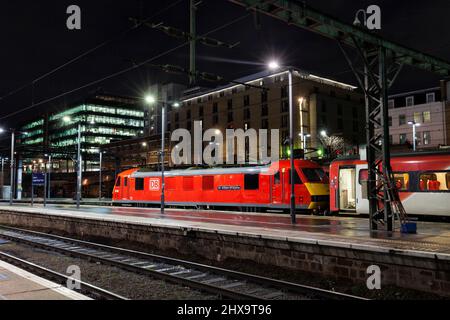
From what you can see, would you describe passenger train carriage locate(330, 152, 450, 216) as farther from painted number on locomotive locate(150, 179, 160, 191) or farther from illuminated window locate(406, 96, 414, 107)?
illuminated window locate(406, 96, 414, 107)

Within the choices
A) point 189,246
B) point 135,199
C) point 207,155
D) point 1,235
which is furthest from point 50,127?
point 189,246

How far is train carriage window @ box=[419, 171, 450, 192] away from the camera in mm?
18328

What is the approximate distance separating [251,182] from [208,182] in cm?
423

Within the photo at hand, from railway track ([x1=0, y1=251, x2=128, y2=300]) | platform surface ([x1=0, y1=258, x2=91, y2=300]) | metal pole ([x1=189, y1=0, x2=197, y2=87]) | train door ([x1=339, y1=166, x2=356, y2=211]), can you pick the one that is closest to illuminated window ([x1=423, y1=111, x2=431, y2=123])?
train door ([x1=339, y1=166, x2=356, y2=211])

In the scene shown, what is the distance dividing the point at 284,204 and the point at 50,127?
133216 mm

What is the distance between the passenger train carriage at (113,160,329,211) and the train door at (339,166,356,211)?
162cm

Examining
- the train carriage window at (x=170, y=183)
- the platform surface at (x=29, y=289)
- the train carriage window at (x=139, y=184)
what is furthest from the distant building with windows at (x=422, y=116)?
the platform surface at (x=29, y=289)

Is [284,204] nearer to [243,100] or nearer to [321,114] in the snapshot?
[321,114]

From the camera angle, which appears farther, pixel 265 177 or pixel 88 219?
pixel 265 177

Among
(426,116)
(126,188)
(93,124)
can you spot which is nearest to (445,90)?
(426,116)

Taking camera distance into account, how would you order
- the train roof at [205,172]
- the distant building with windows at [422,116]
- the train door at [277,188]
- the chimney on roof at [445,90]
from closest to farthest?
the train door at [277,188], the train roof at [205,172], the chimney on roof at [445,90], the distant building with windows at [422,116]

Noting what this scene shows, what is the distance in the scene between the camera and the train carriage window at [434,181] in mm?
18328

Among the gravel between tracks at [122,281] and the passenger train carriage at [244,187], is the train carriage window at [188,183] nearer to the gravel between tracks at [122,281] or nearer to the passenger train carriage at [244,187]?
the passenger train carriage at [244,187]
